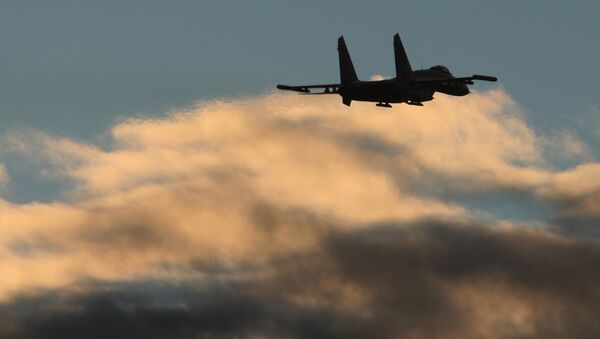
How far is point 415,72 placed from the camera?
162 meters

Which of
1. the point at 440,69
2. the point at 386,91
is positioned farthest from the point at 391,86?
the point at 440,69

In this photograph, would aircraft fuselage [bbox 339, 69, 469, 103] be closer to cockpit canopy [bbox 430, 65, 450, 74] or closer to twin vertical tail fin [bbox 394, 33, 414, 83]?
twin vertical tail fin [bbox 394, 33, 414, 83]

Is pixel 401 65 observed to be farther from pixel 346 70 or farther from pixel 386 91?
pixel 346 70

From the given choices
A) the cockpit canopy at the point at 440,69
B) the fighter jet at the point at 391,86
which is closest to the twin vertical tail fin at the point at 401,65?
the fighter jet at the point at 391,86

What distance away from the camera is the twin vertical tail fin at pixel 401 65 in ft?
507

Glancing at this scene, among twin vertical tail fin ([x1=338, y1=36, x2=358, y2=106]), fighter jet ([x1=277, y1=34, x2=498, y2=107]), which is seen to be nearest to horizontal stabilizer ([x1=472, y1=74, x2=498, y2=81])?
fighter jet ([x1=277, y1=34, x2=498, y2=107])

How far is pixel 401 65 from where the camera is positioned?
155375 mm

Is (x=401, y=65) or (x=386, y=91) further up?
(x=401, y=65)

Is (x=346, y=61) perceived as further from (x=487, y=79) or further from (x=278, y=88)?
(x=487, y=79)

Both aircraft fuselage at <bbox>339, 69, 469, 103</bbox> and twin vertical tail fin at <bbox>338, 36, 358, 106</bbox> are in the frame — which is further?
twin vertical tail fin at <bbox>338, 36, 358, 106</bbox>

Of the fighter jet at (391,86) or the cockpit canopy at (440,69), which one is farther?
the cockpit canopy at (440,69)

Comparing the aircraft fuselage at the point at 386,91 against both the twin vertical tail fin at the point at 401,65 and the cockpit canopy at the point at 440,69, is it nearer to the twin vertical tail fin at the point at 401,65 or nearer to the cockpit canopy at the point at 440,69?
the twin vertical tail fin at the point at 401,65

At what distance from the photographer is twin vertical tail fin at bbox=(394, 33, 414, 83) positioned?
507ft

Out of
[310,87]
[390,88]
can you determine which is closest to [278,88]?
[310,87]
